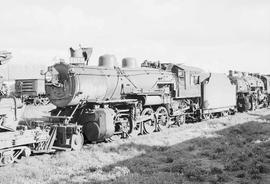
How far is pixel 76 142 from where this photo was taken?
37.0ft

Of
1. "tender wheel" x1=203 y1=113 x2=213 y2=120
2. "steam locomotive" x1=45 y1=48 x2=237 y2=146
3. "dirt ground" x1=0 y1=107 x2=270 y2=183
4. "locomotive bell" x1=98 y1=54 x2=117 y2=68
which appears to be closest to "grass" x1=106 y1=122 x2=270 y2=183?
"dirt ground" x1=0 y1=107 x2=270 y2=183

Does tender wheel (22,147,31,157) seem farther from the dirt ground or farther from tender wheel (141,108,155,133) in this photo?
tender wheel (141,108,155,133)

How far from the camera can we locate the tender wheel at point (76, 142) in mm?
11095

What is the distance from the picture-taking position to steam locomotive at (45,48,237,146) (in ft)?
39.4

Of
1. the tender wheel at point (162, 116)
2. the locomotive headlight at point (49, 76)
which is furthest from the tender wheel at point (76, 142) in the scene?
the tender wheel at point (162, 116)

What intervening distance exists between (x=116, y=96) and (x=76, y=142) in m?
3.15

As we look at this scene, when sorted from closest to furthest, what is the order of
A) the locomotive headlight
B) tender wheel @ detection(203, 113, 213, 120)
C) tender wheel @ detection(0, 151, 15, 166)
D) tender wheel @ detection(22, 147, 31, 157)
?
tender wheel @ detection(0, 151, 15, 166), tender wheel @ detection(22, 147, 31, 157), the locomotive headlight, tender wheel @ detection(203, 113, 213, 120)

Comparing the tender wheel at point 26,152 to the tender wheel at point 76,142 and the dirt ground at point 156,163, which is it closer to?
the dirt ground at point 156,163

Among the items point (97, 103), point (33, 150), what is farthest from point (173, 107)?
point (33, 150)

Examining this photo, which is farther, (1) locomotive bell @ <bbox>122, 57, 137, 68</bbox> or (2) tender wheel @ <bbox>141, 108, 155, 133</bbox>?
(1) locomotive bell @ <bbox>122, 57, 137, 68</bbox>

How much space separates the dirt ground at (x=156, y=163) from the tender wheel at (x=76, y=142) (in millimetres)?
220

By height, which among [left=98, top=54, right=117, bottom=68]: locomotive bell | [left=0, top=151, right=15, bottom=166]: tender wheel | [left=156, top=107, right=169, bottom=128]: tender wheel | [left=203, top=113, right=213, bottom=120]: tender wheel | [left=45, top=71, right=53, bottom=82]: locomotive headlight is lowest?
[left=0, top=151, right=15, bottom=166]: tender wheel

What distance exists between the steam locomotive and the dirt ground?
2.49ft

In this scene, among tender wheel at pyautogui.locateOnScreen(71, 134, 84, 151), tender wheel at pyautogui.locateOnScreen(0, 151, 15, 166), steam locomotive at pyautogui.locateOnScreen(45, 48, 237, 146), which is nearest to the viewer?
tender wheel at pyautogui.locateOnScreen(0, 151, 15, 166)
